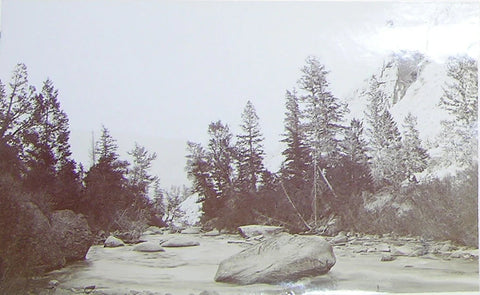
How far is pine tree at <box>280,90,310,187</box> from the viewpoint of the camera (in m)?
3.84

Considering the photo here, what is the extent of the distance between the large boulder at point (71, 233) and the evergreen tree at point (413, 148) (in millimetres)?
1966

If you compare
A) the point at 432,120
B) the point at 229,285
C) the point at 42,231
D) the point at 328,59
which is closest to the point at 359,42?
the point at 328,59

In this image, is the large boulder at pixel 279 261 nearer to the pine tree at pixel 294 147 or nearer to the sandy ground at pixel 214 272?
the sandy ground at pixel 214 272

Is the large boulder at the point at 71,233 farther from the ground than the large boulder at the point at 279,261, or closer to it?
farther from the ground

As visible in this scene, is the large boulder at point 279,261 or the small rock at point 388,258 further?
the small rock at point 388,258

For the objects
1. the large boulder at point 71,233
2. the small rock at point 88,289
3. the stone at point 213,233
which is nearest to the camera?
the small rock at point 88,289

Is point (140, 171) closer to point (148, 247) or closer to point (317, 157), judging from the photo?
point (148, 247)

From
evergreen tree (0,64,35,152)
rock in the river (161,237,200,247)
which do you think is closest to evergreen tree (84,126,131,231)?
rock in the river (161,237,200,247)

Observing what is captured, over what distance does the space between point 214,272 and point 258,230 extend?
365 millimetres

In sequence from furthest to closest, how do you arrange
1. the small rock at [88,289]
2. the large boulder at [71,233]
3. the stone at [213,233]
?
the stone at [213,233], the large boulder at [71,233], the small rock at [88,289]

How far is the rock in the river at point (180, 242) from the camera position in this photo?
150 inches

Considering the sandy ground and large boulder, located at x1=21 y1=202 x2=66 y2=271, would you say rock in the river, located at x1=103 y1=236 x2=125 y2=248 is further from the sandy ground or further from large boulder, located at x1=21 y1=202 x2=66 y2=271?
large boulder, located at x1=21 y1=202 x2=66 y2=271

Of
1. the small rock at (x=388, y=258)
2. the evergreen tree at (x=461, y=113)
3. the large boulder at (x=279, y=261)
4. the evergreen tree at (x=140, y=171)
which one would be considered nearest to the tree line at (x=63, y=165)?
the evergreen tree at (x=140, y=171)

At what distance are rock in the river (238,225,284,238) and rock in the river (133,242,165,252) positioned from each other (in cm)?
50
